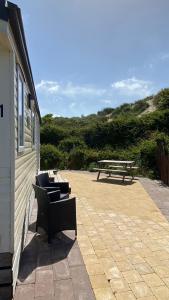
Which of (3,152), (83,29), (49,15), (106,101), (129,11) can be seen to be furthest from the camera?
(106,101)

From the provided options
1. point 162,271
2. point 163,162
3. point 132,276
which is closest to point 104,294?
point 132,276

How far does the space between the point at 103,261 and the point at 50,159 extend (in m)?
11.3

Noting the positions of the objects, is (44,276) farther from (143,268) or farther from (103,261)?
A: (143,268)

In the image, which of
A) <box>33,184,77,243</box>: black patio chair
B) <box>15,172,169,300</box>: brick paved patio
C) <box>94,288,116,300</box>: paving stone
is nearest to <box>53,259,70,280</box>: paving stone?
<box>15,172,169,300</box>: brick paved patio

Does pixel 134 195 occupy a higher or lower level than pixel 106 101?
lower

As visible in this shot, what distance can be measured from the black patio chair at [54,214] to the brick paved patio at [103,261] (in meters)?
0.23

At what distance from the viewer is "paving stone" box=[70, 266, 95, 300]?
8.18ft

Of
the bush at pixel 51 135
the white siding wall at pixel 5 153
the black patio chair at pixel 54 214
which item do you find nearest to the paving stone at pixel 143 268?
the black patio chair at pixel 54 214

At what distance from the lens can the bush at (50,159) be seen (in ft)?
46.7

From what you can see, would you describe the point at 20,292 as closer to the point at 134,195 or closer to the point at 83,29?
the point at 134,195

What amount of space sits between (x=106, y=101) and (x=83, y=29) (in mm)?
22474

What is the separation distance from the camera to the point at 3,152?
2393 mm

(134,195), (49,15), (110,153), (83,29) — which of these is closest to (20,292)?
(134,195)

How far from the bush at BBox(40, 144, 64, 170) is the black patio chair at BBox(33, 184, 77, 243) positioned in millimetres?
10401
